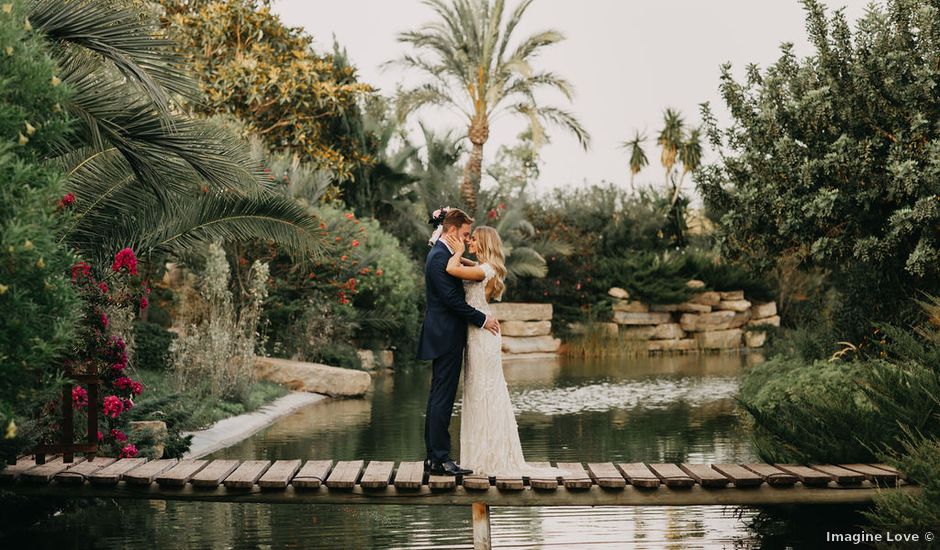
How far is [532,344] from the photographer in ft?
106

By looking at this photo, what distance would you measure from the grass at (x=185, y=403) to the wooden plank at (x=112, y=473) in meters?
2.99

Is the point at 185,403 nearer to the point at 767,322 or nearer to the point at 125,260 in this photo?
the point at 125,260

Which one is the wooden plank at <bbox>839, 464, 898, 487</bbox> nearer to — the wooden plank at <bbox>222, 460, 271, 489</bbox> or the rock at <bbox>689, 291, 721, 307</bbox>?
the wooden plank at <bbox>222, 460, 271, 489</bbox>

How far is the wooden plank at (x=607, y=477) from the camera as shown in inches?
294

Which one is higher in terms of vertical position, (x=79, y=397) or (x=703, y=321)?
(x=79, y=397)

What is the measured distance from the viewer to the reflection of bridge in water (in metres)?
7.47

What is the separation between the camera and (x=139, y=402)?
1154 cm

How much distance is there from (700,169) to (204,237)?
257 inches

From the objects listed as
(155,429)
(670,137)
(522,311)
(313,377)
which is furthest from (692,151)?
(155,429)

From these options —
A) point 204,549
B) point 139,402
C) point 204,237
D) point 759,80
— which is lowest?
point 204,549

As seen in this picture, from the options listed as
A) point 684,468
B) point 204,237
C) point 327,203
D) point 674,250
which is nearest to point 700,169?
point 204,237

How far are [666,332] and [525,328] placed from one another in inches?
187

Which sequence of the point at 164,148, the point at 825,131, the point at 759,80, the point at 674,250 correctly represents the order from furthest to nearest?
the point at 674,250 → the point at 759,80 → the point at 825,131 → the point at 164,148

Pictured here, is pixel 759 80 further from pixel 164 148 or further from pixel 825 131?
pixel 164 148
